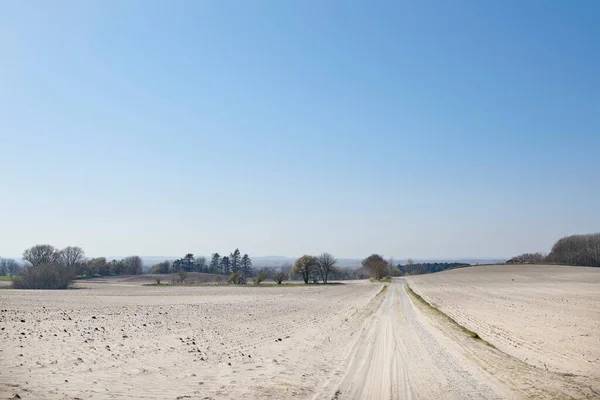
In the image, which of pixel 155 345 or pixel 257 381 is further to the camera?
pixel 155 345

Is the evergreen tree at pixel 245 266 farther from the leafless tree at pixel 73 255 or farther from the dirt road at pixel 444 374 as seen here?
the dirt road at pixel 444 374

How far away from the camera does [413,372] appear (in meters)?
12.8

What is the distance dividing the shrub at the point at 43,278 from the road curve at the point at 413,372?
86.3 metres

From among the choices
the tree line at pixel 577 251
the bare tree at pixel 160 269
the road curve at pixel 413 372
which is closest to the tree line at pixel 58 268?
the bare tree at pixel 160 269

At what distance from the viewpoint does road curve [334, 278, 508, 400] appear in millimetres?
10359

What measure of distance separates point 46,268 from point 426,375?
94.7 metres

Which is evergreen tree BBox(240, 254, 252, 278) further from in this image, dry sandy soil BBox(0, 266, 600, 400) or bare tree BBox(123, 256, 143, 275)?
dry sandy soil BBox(0, 266, 600, 400)

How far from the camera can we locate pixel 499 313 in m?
31.9

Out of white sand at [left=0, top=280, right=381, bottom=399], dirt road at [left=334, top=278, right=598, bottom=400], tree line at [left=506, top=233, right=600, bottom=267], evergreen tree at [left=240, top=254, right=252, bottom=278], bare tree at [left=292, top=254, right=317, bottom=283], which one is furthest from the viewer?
evergreen tree at [left=240, top=254, right=252, bottom=278]

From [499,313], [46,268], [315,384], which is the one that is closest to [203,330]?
[315,384]

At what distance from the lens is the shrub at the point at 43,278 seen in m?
85.6

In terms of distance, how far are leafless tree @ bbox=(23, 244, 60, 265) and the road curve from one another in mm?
117573

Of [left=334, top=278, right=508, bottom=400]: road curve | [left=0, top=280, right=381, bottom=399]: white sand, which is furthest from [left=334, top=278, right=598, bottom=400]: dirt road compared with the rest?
[left=0, top=280, right=381, bottom=399]: white sand

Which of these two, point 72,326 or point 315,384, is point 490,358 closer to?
point 315,384
